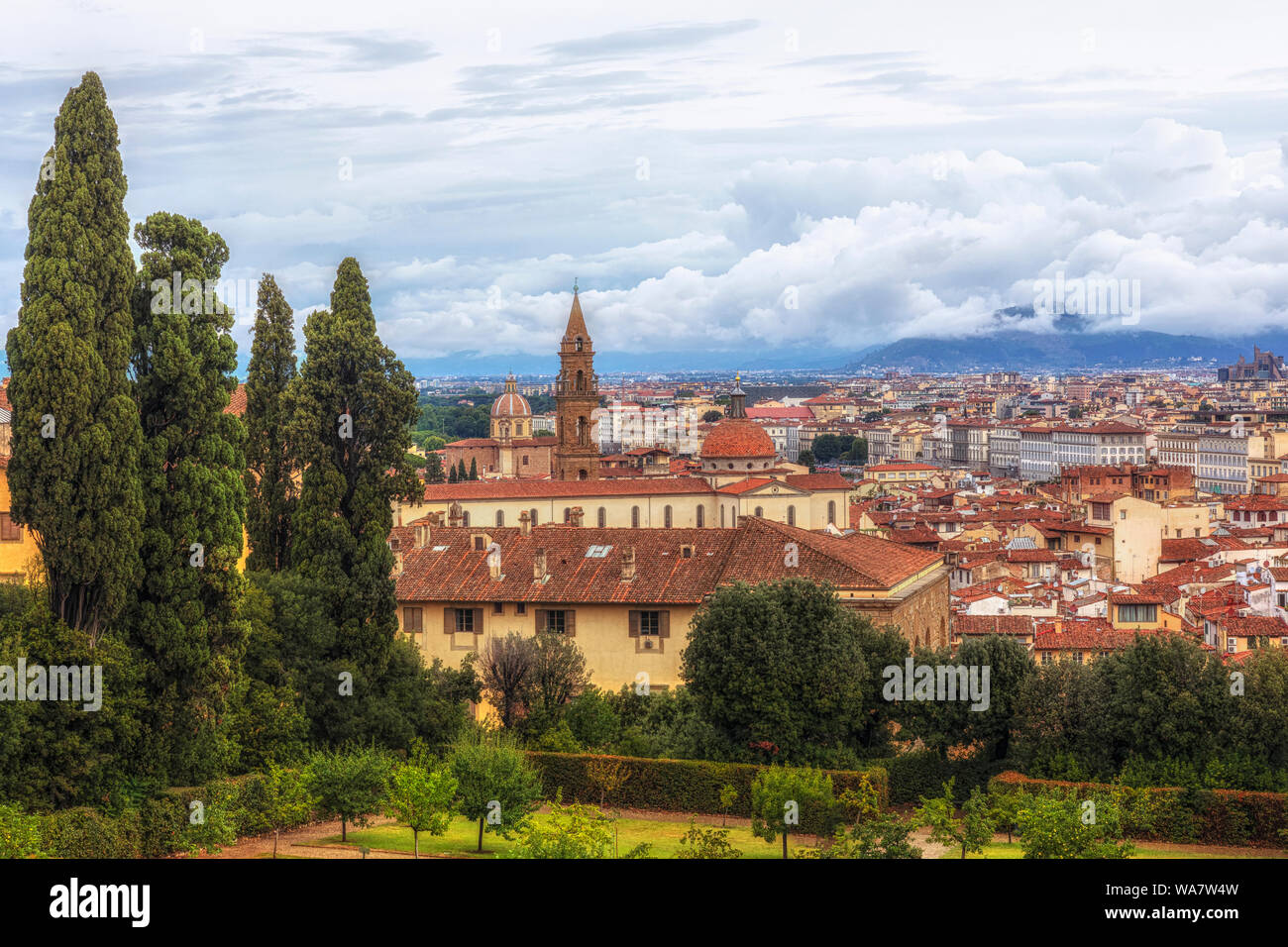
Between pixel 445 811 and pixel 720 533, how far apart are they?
14959 mm

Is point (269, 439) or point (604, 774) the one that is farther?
point (269, 439)

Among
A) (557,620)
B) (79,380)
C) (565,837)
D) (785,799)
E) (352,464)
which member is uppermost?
(79,380)

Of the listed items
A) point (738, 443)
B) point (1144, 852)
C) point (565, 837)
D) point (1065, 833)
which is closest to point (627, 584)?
point (1144, 852)

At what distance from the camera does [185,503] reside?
1991 centimetres

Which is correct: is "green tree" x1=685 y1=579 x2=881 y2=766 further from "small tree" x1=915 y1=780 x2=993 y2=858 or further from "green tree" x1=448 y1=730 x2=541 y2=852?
"green tree" x1=448 y1=730 x2=541 y2=852

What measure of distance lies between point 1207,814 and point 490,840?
10.1 meters

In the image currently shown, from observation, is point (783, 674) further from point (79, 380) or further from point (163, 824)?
point (79, 380)

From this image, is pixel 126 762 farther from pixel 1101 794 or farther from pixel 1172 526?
pixel 1172 526

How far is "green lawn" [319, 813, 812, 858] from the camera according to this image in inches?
734

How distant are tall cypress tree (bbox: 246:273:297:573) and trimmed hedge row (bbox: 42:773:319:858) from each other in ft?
21.7

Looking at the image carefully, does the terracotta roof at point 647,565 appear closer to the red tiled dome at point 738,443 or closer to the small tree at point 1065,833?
the small tree at point 1065,833

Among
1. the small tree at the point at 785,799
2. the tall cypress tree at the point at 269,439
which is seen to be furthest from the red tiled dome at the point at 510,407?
the small tree at the point at 785,799

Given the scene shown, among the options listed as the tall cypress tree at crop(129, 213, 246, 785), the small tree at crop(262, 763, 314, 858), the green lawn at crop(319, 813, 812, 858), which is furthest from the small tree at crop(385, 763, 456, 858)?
the tall cypress tree at crop(129, 213, 246, 785)
